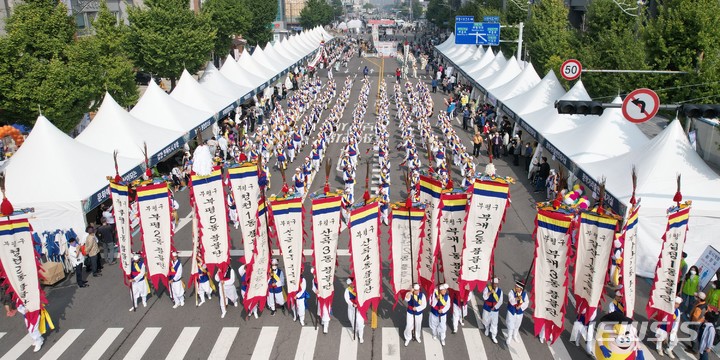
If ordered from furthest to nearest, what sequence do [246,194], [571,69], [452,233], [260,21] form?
1. [260,21]
2. [571,69]
3. [246,194]
4. [452,233]

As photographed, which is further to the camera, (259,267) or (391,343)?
(259,267)

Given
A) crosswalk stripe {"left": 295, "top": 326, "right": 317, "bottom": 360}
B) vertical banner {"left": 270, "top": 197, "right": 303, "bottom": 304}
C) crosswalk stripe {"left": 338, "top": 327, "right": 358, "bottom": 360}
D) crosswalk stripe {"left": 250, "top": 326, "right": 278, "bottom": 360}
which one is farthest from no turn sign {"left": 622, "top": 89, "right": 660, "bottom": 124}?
crosswalk stripe {"left": 250, "top": 326, "right": 278, "bottom": 360}

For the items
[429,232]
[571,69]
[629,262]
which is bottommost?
[629,262]

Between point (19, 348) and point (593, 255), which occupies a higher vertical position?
point (593, 255)

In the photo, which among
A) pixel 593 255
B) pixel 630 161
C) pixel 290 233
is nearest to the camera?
pixel 593 255

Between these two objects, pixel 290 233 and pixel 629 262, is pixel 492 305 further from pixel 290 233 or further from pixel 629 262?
pixel 290 233

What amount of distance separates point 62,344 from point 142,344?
5.94 feet

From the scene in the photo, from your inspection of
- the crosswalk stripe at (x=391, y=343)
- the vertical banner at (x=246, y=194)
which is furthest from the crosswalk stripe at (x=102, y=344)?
the crosswalk stripe at (x=391, y=343)

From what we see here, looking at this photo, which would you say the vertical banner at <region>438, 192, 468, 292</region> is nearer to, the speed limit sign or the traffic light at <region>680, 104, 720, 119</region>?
the traffic light at <region>680, 104, 720, 119</region>

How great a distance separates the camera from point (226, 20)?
5438 centimetres

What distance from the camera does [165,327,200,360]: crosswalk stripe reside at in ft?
36.4

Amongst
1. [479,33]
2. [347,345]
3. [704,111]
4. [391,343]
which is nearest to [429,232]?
[391,343]

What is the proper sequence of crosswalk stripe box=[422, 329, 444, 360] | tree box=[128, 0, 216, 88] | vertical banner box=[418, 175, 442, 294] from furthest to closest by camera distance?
tree box=[128, 0, 216, 88] < vertical banner box=[418, 175, 442, 294] < crosswalk stripe box=[422, 329, 444, 360]

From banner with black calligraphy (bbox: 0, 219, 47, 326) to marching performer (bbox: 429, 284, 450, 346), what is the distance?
28.1ft
